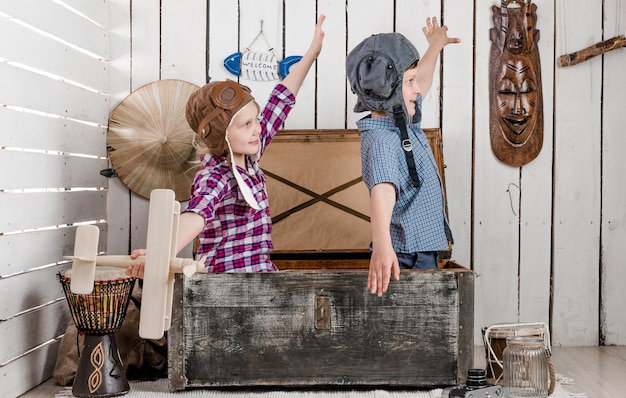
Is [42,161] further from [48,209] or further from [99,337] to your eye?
[99,337]

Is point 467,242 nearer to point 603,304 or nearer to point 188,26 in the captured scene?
point 603,304

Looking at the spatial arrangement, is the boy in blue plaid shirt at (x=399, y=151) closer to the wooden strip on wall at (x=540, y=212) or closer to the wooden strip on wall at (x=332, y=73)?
the wooden strip on wall at (x=332, y=73)

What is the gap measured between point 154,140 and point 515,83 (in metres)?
1.64

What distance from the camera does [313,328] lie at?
2.63 metres

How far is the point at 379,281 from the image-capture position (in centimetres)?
256

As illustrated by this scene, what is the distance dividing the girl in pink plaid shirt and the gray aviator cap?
0.40m

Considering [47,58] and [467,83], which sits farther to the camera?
[467,83]

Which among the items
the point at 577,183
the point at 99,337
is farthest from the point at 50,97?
the point at 577,183

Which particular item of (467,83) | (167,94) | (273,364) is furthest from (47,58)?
(467,83)

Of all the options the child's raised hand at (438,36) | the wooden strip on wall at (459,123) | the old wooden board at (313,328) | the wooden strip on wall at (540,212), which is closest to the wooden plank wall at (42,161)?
the old wooden board at (313,328)

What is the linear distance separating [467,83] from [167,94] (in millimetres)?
1361

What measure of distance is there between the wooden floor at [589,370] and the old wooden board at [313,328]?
0.22 m

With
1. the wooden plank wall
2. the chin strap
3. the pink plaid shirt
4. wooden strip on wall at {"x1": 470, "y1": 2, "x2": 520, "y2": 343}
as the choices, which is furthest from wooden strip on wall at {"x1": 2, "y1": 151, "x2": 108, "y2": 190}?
wooden strip on wall at {"x1": 470, "y1": 2, "x2": 520, "y2": 343}

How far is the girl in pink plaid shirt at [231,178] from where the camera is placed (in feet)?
8.90
